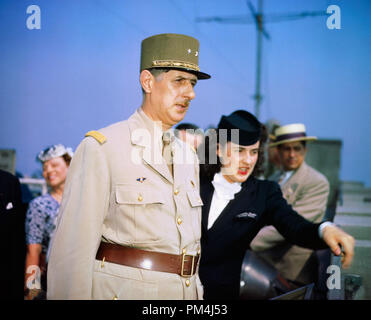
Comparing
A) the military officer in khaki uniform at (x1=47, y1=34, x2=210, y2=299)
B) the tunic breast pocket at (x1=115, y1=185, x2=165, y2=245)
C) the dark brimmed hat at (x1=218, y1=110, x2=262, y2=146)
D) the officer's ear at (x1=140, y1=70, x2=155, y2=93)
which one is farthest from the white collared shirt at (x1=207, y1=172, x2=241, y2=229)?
the officer's ear at (x1=140, y1=70, x2=155, y2=93)

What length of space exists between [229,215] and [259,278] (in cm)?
150

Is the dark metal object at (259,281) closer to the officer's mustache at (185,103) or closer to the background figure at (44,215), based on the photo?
the background figure at (44,215)

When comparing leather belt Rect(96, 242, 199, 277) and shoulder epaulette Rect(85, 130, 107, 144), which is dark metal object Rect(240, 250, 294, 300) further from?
shoulder epaulette Rect(85, 130, 107, 144)

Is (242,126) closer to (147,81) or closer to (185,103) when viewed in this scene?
(185,103)

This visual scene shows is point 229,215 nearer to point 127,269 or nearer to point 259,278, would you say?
point 127,269

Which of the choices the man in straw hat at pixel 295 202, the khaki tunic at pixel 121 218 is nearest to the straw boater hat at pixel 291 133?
→ the man in straw hat at pixel 295 202

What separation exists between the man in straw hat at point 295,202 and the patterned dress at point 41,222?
6.82 feet

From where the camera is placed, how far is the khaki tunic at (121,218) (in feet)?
5.98

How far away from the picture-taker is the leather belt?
1931mm

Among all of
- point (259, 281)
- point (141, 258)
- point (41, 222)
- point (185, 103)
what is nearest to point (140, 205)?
point (141, 258)

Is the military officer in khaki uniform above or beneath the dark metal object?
above

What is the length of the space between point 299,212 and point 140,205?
8.77ft

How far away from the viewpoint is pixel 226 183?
107 inches
